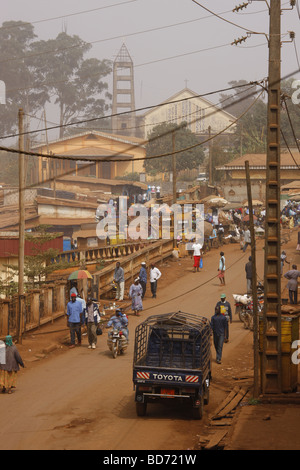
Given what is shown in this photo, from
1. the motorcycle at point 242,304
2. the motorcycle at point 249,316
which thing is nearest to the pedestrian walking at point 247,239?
the motorcycle at point 242,304

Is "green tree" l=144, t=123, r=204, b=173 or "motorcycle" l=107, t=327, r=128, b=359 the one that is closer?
"motorcycle" l=107, t=327, r=128, b=359

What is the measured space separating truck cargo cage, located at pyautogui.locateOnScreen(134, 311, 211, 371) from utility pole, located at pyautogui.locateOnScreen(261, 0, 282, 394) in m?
1.44

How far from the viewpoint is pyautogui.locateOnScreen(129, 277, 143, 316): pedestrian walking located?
26000 millimetres

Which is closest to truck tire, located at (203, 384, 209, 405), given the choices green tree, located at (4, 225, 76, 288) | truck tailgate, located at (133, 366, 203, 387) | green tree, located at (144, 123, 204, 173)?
truck tailgate, located at (133, 366, 203, 387)

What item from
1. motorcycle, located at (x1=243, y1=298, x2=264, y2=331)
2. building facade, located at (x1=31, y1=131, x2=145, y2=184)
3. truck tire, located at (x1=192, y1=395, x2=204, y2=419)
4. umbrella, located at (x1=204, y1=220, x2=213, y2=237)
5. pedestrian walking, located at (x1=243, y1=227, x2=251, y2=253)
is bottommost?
truck tire, located at (x1=192, y1=395, x2=204, y2=419)

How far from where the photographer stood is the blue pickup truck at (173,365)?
14.1 meters

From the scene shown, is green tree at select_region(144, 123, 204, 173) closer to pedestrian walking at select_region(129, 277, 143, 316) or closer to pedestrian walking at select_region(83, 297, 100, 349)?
pedestrian walking at select_region(129, 277, 143, 316)

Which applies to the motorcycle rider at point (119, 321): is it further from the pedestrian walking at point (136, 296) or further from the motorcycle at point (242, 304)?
the motorcycle at point (242, 304)

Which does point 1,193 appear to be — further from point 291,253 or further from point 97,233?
point 291,253

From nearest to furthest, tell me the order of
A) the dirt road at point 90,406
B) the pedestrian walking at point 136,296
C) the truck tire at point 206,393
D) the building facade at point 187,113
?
the dirt road at point 90,406 < the truck tire at point 206,393 < the pedestrian walking at point 136,296 < the building facade at point 187,113

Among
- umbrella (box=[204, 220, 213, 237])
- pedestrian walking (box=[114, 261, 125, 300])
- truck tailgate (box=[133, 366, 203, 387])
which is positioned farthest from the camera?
umbrella (box=[204, 220, 213, 237])

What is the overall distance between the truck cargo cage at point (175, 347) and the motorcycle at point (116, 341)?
14.8ft

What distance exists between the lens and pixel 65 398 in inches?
630
